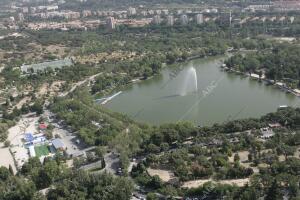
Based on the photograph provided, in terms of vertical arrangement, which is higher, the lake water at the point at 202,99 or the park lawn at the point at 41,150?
the lake water at the point at 202,99

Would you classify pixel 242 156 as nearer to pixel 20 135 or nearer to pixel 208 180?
pixel 208 180

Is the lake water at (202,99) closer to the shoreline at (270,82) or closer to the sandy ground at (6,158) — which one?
the shoreline at (270,82)

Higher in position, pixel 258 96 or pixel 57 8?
pixel 57 8

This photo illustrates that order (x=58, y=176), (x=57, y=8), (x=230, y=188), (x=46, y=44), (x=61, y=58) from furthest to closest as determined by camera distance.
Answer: (x=57, y=8), (x=46, y=44), (x=61, y=58), (x=58, y=176), (x=230, y=188)

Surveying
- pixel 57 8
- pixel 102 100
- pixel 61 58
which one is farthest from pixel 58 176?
pixel 57 8

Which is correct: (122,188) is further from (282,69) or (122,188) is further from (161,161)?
(282,69)

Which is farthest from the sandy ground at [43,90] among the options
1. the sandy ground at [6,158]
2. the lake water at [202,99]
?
the sandy ground at [6,158]

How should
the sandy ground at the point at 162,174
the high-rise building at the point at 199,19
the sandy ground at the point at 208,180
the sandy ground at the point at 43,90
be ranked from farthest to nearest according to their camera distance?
1. the high-rise building at the point at 199,19
2. the sandy ground at the point at 43,90
3. the sandy ground at the point at 162,174
4. the sandy ground at the point at 208,180
